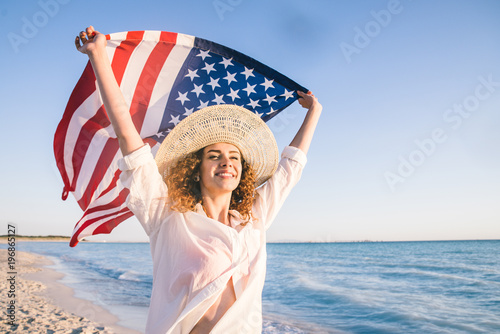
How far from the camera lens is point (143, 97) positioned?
3.28 metres

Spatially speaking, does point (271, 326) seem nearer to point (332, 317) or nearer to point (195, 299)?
point (332, 317)

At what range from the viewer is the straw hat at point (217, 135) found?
2.25 meters

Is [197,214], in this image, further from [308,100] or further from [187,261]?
[308,100]

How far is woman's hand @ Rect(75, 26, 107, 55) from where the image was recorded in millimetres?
1889

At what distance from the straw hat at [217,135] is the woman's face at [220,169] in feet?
0.22

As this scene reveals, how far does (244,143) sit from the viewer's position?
96.3 inches

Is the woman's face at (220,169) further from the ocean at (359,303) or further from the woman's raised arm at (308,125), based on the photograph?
the ocean at (359,303)

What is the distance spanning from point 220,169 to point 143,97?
1.54 metres

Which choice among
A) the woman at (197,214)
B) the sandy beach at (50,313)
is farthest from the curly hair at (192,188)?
the sandy beach at (50,313)

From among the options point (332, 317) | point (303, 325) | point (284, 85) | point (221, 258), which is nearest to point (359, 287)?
point (332, 317)

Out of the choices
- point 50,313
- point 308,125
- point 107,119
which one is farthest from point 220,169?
point 50,313

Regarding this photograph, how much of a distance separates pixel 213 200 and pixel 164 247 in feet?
1.58

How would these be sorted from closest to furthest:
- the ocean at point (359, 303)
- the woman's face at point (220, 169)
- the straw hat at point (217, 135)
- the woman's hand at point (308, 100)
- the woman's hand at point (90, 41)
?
1. the woman's hand at point (90, 41)
2. the woman's face at point (220, 169)
3. the straw hat at point (217, 135)
4. the woman's hand at point (308, 100)
5. the ocean at point (359, 303)

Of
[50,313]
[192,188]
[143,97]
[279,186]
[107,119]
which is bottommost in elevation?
[50,313]
